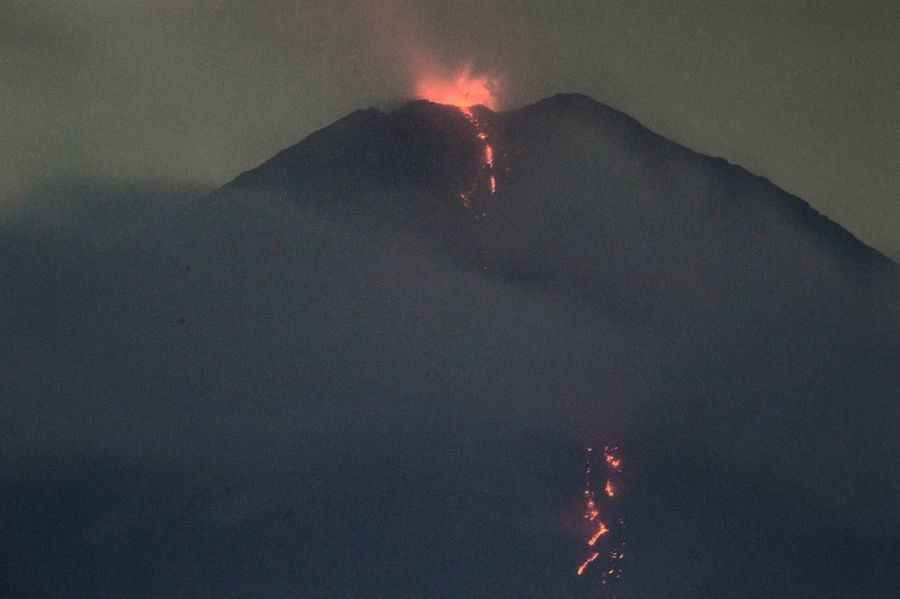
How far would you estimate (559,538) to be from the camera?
85.8 feet

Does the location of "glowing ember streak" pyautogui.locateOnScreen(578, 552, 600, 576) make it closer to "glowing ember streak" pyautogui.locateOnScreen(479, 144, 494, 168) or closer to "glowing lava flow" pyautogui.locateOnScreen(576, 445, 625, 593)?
"glowing lava flow" pyautogui.locateOnScreen(576, 445, 625, 593)

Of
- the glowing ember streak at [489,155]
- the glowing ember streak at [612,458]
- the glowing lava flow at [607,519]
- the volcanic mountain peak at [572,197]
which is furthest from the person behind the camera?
the glowing ember streak at [489,155]

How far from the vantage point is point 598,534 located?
26.0 metres

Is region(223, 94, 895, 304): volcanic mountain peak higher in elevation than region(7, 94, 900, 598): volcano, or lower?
higher

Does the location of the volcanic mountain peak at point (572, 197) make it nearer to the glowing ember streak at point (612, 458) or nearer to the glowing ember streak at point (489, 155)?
the glowing ember streak at point (489, 155)

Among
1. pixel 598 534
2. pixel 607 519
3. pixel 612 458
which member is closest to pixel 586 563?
pixel 598 534

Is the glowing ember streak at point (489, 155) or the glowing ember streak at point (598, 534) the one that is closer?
the glowing ember streak at point (598, 534)

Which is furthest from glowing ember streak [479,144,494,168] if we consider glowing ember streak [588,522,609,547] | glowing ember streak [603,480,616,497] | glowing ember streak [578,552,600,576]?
glowing ember streak [578,552,600,576]

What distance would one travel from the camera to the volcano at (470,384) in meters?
26.8

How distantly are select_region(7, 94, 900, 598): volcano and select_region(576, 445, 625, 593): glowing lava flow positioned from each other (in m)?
0.33

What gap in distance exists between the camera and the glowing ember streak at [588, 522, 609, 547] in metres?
25.6

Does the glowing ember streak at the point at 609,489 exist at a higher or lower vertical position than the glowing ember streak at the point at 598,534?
higher

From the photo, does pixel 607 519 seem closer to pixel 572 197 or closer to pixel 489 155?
pixel 572 197

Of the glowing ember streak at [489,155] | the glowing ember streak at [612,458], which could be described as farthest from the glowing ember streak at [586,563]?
the glowing ember streak at [489,155]
